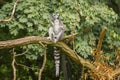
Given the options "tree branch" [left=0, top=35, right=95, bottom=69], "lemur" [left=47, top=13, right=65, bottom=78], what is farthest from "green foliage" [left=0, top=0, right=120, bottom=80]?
"tree branch" [left=0, top=35, right=95, bottom=69]

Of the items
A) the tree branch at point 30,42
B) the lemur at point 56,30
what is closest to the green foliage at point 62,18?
the lemur at point 56,30

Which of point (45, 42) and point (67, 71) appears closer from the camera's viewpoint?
point (45, 42)

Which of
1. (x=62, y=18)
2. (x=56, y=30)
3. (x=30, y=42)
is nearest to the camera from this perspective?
(x=30, y=42)

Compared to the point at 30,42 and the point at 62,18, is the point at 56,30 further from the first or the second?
the point at 30,42

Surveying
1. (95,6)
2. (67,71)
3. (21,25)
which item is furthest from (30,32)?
(67,71)

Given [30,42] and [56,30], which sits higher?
[30,42]

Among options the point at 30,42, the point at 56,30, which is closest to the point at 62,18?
the point at 56,30

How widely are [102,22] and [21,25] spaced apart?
2092mm

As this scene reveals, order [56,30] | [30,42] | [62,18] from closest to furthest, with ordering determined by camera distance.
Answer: [30,42] → [56,30] → [62,18]

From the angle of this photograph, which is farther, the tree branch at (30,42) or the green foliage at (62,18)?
the green foliage at (62,18)

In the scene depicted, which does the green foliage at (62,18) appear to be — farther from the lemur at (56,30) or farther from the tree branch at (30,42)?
the tree branch at (30,42)

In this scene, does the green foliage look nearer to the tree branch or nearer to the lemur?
the lemur

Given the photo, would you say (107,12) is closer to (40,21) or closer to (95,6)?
(95,6)

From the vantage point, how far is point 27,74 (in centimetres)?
1226
